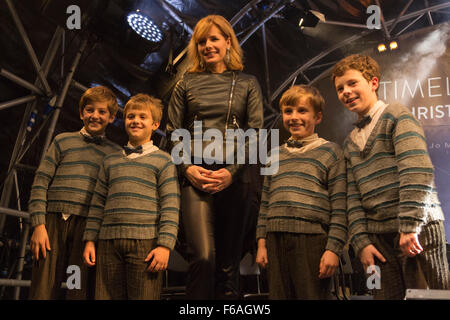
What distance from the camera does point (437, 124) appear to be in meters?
5.60

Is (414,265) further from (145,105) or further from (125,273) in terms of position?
(145,105)

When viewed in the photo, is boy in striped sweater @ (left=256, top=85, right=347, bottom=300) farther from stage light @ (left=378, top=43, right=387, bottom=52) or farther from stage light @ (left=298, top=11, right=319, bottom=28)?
stage light @ (left=378, top=43, right=387, bottom=52)

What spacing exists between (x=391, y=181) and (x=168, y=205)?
1074 mm

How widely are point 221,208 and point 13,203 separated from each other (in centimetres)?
392

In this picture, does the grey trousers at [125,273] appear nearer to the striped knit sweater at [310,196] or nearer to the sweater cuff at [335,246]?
the striped knit sweater at [310,196]

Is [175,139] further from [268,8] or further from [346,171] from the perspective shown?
[268,8]

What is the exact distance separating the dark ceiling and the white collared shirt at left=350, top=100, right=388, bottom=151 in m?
2.77

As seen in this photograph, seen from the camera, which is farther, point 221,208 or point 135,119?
point 135,119

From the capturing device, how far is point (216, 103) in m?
2.09

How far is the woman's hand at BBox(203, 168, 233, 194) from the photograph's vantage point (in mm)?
1908

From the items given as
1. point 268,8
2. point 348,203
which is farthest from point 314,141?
point 268,8

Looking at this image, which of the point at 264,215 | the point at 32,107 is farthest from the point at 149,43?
the point at 264,215

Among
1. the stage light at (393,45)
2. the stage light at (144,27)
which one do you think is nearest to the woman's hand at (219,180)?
the stage light at (144,27)

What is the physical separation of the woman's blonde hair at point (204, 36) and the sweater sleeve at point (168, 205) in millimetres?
593
